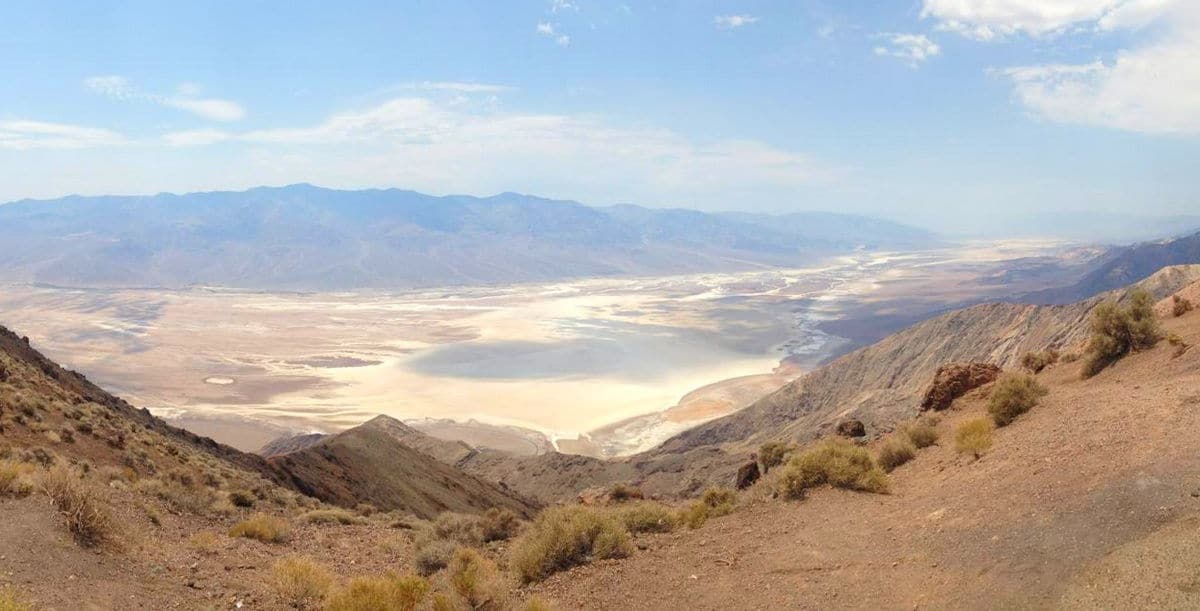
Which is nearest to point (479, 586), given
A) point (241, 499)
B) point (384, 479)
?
point (241, 499)

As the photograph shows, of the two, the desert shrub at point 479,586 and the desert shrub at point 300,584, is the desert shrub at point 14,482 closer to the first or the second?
the desert shrub at point 300,584

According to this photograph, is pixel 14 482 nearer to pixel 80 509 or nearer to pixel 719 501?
pixel 80 509

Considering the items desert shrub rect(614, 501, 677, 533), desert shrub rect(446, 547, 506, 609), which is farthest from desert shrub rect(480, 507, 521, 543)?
desert shrub rect(446, 547, 506, 609)

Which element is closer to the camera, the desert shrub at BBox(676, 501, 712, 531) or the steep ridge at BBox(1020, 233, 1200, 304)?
the desert shrub at BBox(676, 501, 712, 531)

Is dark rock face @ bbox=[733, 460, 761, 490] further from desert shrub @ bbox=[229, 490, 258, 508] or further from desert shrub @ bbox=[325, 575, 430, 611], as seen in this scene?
desert shrub @ bbox=[229, 490, 258, 508]

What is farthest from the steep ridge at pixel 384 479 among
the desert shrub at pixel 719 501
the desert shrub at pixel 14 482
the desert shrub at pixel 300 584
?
the desert shrub at pixel 300 584

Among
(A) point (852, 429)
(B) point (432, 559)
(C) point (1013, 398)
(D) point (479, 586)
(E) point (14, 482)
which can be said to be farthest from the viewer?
(A) point (852, 429)
